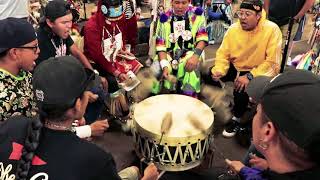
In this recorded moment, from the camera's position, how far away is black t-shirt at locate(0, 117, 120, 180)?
1.41m

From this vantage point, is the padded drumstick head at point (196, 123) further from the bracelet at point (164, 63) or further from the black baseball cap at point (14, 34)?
the black baseball cap at point (14, 34)

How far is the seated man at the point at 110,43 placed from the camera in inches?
135

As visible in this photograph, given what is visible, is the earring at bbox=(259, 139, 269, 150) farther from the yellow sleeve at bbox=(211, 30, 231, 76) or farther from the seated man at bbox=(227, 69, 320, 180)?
the yellow sleeve at bbox=(211, 30, 231, 76)

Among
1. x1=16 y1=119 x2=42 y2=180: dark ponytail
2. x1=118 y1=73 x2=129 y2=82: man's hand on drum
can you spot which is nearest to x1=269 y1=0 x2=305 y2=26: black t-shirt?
x1=118 y1=73 x2=129 y2=82: man's hand on drum

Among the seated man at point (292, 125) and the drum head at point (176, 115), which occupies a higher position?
the seated man at point (292, 125)

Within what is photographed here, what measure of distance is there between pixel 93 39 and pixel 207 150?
1.63m

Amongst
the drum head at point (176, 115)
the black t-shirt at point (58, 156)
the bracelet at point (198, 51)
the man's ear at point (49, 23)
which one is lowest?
the drum head at point (176, 115)

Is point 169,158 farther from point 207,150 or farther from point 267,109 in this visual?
point 267,109

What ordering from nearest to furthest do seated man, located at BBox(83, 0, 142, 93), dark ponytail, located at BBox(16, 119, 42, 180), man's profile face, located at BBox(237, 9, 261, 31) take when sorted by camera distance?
dark ponytail, located at BBox(16, 119, 42, 180) < man's profile face, located at BBox(237, 9, 261, 31) < seated man, located at BBox(83, 0, 142, 93)

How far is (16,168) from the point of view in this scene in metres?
1.43

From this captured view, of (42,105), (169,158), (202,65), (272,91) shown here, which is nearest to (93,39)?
(202,65)

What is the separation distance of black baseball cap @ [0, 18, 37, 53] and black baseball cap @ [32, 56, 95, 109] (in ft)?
2.25

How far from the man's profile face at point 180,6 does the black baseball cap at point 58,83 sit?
205 cm

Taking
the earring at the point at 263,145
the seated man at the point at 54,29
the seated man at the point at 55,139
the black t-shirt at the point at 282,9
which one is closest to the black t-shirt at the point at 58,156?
the seated man at the point at 55,139
